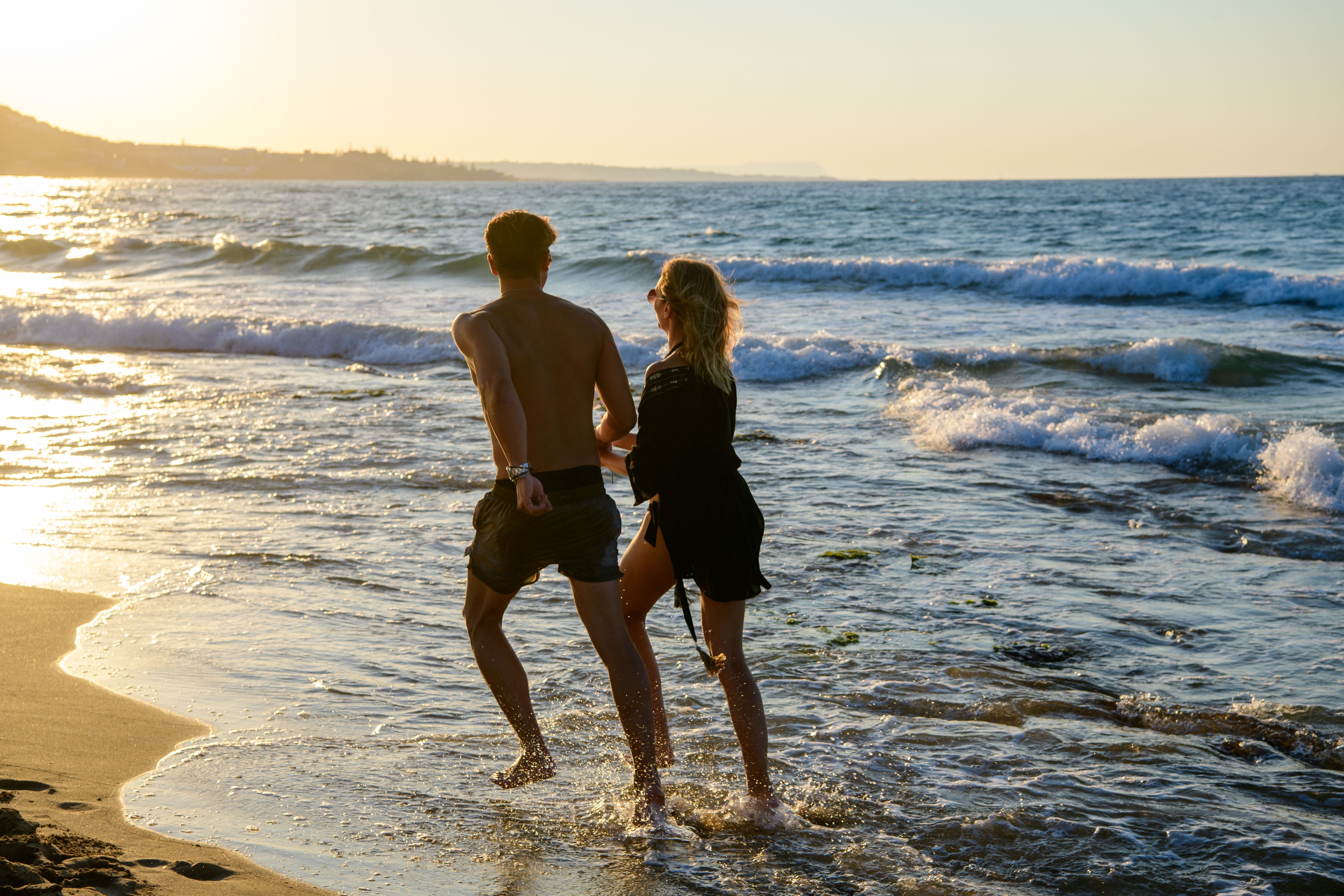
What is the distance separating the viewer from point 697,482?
132 inches

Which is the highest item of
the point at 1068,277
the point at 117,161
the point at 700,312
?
the point at 117,161

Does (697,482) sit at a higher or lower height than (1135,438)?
higher

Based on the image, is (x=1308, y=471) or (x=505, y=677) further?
(x=1308, y=471)

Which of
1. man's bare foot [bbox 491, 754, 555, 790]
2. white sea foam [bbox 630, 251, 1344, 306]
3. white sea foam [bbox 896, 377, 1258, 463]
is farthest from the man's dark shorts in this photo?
white sea foam [bbox 630, 251, 1344, 306]

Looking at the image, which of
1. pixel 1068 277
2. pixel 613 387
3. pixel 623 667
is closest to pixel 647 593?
pixel 623 667

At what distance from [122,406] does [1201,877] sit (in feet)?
36.5

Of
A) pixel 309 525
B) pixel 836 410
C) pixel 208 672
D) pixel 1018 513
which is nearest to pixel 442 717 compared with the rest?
pixel 208 672

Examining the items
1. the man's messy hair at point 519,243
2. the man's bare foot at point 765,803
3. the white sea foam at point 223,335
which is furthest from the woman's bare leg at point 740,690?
the white sea foam at point 223,335

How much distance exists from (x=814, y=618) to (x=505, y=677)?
2.41 meters

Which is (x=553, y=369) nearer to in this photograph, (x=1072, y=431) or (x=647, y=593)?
(x=647, y=593)

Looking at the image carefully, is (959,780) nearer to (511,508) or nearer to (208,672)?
(511,508)

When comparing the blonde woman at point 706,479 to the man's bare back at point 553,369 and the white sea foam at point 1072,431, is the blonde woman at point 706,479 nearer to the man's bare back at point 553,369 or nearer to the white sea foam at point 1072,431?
the man's bare back at point 553,369

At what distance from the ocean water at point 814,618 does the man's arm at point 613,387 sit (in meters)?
1.30

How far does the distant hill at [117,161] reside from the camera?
159m
